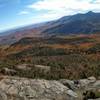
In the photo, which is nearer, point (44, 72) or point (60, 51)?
point (44, 72)

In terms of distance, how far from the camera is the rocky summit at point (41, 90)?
2069cm

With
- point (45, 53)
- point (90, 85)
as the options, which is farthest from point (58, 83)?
point (45, 53)

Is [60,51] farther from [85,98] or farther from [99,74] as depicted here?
[85,98]

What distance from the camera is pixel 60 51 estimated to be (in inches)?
2758

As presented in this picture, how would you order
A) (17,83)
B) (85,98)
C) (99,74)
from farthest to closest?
(99,74), (17,83), (85,98)

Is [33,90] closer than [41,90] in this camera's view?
Yes

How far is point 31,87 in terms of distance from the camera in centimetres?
2192

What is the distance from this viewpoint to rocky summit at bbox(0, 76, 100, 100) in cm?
2069

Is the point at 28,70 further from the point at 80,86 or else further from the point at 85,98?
the point at 85,98

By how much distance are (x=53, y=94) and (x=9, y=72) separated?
973cm

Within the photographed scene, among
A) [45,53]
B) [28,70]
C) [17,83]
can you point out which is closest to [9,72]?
[28,70]

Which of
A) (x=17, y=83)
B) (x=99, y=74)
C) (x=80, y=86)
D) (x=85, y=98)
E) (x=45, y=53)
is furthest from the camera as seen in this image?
(x=45, y=53)

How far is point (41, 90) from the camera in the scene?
21625 millimetres

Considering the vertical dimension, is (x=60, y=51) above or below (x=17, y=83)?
below
